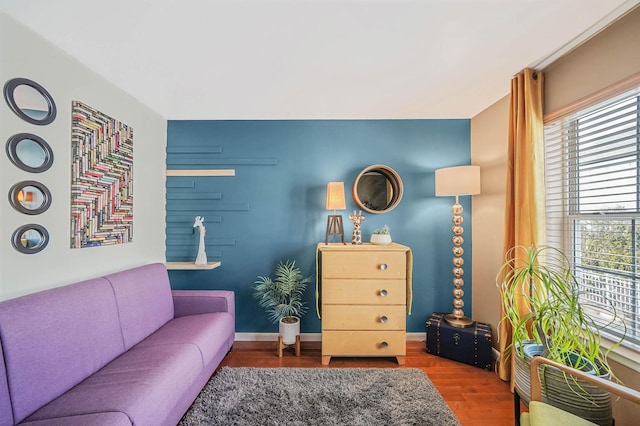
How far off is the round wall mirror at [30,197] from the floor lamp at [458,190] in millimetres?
3051

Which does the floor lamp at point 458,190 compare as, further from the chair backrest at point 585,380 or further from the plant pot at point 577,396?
the chair backrest at point 585,380

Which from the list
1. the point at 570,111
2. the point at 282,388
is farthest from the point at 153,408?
the point at 570,111

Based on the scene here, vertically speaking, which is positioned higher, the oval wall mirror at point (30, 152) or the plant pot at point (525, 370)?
the oval wall mirror at point (30, 152)

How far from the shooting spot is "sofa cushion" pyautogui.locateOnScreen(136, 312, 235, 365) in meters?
1.81

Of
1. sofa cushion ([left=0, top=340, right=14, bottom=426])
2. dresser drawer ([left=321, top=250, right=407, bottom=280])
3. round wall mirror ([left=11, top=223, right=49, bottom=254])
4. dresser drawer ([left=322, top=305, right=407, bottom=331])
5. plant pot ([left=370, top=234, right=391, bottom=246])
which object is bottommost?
dresser drawer ([left=322, top=305, right=407, bottom=331])

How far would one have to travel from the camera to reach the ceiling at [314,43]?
136cm

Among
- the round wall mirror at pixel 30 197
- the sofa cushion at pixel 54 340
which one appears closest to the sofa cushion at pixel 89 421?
the sofa cushion at pixel 54 340

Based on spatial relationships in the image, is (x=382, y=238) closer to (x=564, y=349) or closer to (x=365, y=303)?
(x=365, y=303)

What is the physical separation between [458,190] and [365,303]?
1.37m

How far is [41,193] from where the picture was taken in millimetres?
1579

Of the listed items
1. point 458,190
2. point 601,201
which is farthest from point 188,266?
point 601,201

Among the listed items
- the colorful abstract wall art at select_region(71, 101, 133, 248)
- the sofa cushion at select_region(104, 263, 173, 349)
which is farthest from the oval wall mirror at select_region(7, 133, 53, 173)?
the sofa cushion at select_region(104, 263, 173, 349)

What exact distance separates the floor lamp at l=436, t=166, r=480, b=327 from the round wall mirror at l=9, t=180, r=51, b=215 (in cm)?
305

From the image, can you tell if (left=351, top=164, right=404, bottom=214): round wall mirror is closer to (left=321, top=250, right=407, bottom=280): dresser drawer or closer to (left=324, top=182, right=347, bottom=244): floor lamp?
(left=324, top=182, right=347, bottom=244): floor lamp
